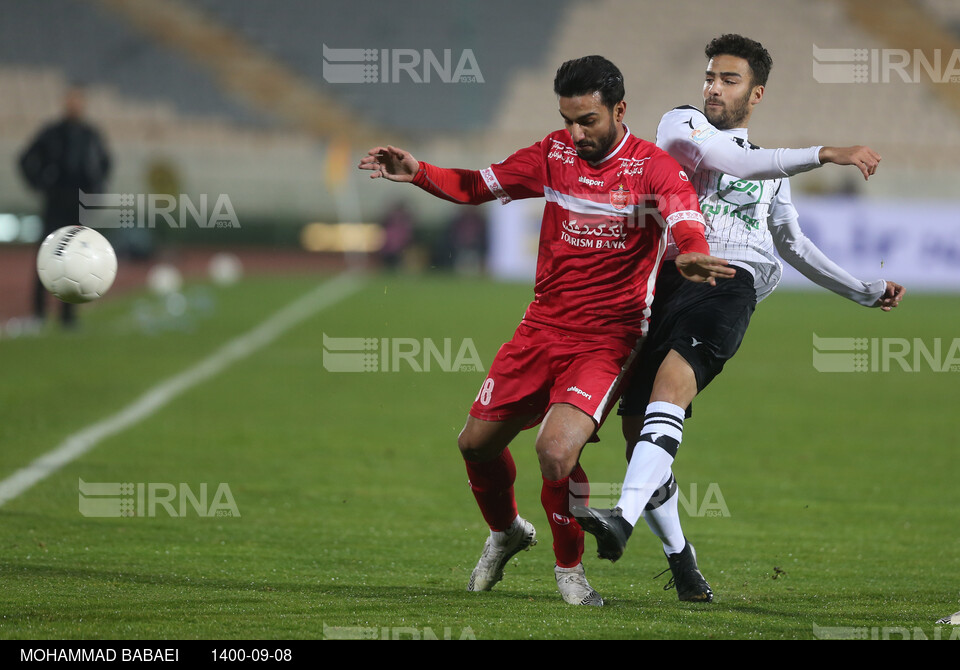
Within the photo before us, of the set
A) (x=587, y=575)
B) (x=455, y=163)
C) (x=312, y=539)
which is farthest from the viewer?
(x=455, y=163)

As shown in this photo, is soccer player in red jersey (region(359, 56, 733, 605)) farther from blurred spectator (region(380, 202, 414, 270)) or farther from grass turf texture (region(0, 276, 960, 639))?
blurred spectator (region(380, 202, 414, 270))

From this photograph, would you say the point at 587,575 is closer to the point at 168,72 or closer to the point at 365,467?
the point at 365,467

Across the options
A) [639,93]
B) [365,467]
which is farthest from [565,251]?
[639,93]

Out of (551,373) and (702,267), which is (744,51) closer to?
(702,267)

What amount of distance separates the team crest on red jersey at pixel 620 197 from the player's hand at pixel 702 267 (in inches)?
19.1

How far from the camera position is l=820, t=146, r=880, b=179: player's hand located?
13.7 ft

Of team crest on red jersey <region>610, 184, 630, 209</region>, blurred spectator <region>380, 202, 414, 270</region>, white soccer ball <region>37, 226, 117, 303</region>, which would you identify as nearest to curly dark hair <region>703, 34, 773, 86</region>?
team crest on red jersey <region>610, 184, 630, 209</region>

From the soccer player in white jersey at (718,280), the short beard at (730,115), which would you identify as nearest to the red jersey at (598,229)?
the soccer player in white jersey at (718,280)

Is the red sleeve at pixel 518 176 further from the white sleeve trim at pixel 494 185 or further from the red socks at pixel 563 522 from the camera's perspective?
the red socks at pixel 563 522

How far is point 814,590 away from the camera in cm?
488

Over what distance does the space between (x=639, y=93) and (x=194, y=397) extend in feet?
61.5

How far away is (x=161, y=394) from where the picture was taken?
10.2 meters

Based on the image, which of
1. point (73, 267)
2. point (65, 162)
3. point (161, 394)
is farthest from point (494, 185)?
point (65, 162)

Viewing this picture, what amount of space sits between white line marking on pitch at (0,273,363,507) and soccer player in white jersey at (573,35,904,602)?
349cm
